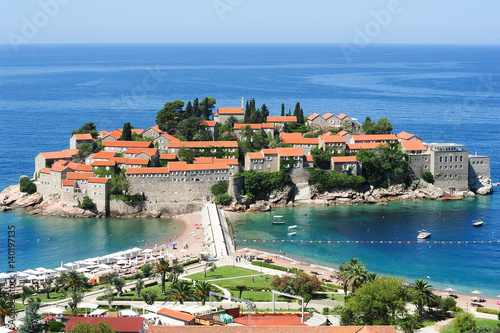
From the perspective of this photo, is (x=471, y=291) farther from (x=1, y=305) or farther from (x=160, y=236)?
(x=1, y=305)

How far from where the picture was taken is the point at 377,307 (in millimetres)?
46531

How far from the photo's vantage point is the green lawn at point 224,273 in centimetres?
5962

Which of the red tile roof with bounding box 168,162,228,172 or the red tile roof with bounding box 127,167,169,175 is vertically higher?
the red tile roof with bounding box 168,162,228,172

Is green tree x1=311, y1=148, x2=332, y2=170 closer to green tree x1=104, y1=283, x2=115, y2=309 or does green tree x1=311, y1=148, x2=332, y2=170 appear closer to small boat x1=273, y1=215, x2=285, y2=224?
small boat x1=273, y1=215, x2=285, y2=224

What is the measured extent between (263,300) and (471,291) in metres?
19.3

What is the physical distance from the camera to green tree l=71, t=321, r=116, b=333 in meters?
→ 39.9

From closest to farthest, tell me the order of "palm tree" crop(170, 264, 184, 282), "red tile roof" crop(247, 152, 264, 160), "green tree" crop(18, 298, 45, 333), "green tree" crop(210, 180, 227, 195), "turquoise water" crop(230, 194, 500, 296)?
"green tree" crop(18, 298, 45, 333) → "palm tree" crop(170, 264, 184, 282) → "turquoise water" crop(230, 194, 500, 296) → "green tree" crop(210, 180, 227, 195) → "red tile roof" crop(247, 152, 264, 160)

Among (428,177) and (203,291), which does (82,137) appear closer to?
(428,177)

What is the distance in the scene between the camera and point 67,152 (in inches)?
3583

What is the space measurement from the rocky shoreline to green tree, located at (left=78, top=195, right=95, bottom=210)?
17.2 inches

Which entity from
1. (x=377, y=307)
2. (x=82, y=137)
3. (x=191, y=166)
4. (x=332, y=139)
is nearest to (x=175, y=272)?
(x=377, y=307)

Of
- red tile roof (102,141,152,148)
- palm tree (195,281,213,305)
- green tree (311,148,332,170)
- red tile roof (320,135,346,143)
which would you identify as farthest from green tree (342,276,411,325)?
red tile roof (102,141,152,148)

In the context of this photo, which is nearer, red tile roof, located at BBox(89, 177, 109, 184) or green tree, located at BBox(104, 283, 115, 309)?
green tree, located at BBox(104, 283, 115, 309)

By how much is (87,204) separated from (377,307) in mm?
44827
